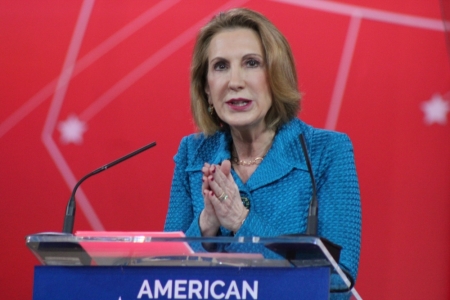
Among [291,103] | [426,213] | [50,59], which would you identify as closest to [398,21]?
[426,213]

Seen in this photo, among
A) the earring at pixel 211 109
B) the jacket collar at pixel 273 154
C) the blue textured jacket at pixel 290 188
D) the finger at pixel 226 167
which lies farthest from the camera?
the earring at pixel 211 109

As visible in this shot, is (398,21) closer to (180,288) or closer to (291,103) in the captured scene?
(291,103)

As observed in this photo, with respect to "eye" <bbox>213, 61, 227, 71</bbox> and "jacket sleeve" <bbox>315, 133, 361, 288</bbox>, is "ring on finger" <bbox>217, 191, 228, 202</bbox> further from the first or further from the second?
"eye" <bbox>213, 61, 227, 71</bbox>

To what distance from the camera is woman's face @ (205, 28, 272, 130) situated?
1988 mm

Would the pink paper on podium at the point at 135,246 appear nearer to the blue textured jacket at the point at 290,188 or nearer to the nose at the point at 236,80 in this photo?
the blue textured jacket at the point at 290,188

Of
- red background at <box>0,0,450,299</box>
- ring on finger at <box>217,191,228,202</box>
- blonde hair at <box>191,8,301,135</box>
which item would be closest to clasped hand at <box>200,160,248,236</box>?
ring on finger at <box>217,191,228,202</box>

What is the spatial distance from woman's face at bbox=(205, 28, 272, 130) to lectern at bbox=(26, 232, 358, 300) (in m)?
0.72

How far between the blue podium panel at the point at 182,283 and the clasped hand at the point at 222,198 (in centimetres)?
37

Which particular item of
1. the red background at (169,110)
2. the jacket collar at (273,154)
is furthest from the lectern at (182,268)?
the red background at (169,110)

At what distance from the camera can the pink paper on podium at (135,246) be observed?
1.28 meters

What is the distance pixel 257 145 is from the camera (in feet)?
6.77

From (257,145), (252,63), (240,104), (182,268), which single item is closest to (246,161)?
(257,145)

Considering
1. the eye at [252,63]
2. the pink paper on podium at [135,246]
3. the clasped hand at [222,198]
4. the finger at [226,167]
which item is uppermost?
the eye at [252,63]

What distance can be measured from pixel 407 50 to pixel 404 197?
1.73ft
